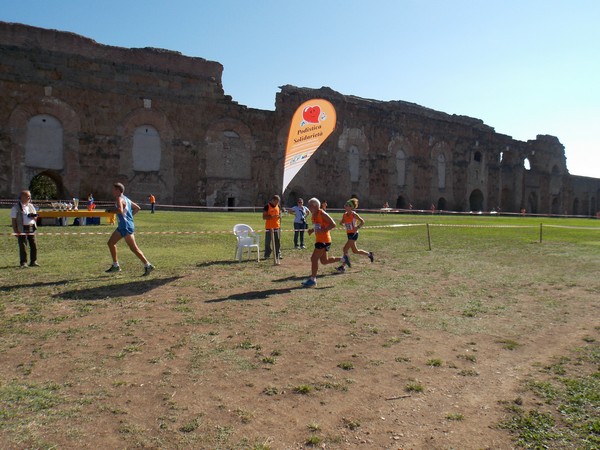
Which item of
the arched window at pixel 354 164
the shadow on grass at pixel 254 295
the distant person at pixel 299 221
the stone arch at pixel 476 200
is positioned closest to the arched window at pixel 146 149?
the arched window at pixel 354 164

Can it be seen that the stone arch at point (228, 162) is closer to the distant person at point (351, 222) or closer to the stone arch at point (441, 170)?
the stone arch at point (441, 170)

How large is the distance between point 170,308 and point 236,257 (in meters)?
4.53

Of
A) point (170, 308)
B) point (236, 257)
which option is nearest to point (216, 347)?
point (170, 308)

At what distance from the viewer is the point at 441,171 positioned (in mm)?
50219

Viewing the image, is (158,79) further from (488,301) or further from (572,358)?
(572,358)

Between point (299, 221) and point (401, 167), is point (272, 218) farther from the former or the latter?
point (401, 167)

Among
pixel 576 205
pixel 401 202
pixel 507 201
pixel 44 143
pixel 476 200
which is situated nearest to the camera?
pixel 44 143

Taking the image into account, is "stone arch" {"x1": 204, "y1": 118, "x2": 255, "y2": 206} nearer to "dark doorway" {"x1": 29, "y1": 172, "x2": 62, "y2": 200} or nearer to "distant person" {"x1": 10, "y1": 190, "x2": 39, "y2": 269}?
"dark doorway" {"x1": 29, "y1": 172, "x2": 62, "y2": 200}

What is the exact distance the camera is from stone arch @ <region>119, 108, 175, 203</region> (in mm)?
30797

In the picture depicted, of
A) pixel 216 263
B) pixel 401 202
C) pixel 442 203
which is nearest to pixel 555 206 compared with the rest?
pixel 442 203

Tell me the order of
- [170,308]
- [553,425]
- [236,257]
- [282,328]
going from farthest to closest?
[236,257] → [170,308] → [282,328] → [553,425]

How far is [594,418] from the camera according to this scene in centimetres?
327

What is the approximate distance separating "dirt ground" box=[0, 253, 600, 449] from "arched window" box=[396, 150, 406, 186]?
4044 cm

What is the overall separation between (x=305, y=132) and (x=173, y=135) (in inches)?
966
